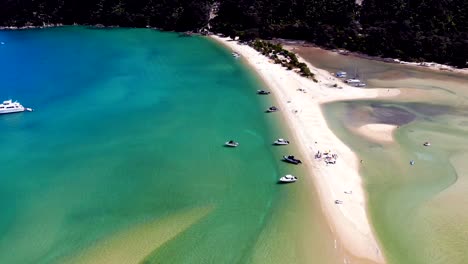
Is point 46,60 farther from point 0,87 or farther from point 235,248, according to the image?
point 235,248

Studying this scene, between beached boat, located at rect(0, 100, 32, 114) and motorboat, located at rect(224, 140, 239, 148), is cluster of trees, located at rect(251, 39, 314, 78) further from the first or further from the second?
beached boat, located at rect(0, 100, 32, 114)

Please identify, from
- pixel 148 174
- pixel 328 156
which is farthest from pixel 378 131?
Answer: pixel 148 174

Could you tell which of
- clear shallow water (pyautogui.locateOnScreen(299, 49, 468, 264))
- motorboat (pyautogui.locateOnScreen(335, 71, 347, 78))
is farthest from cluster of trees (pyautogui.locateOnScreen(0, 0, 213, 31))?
clear shallow water (pyautogui.locateOnScreen(299, 49, 468, 264))

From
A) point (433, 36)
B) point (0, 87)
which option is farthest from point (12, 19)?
point (433, 36)

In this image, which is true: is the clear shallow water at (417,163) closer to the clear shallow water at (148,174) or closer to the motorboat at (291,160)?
the clear shallow water at (148,174)

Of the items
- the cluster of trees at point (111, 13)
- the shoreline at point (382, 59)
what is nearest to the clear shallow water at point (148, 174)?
the shoreline at point (382, 59)

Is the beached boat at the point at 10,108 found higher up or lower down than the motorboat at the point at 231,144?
lower down
